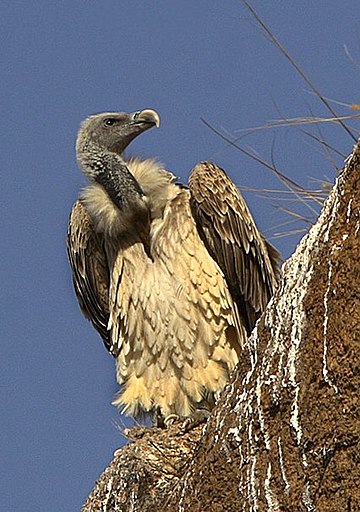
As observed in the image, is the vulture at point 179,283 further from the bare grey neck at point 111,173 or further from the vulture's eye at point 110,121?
the vulture's eye at point 110,121

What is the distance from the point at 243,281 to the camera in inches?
303

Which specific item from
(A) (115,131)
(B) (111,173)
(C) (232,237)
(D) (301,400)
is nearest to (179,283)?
(C) (232,237)

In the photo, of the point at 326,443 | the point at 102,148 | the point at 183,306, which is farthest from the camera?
the point at 102,148

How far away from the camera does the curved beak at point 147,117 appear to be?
823 cm

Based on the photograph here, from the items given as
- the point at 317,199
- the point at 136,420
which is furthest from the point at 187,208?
the point at 317,199

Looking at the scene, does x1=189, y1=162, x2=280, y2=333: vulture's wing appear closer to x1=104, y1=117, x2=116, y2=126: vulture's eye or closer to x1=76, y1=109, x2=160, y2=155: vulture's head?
x1=76, y1=109, x2=160, y2=155: vulture's head

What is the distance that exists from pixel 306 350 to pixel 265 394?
0.24 metres

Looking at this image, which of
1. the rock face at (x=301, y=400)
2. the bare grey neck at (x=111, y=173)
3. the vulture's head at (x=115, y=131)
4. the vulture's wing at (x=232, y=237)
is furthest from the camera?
the vulture's head at (x=115, y=131)

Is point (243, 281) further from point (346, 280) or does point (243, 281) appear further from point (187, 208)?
point (346, 280)

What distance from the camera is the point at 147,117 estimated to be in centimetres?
837

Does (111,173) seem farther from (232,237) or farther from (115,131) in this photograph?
(232,237)

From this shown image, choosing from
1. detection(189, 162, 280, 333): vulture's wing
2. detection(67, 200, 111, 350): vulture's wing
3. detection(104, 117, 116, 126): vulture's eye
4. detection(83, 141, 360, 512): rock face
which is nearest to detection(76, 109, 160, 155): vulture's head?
detection(104, 117, 116, 126): vulture's eye

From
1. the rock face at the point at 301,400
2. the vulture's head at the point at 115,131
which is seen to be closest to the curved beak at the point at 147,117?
the vulture's head at the point at 115,131

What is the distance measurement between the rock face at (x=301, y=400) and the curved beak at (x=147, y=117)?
11.0 feet
